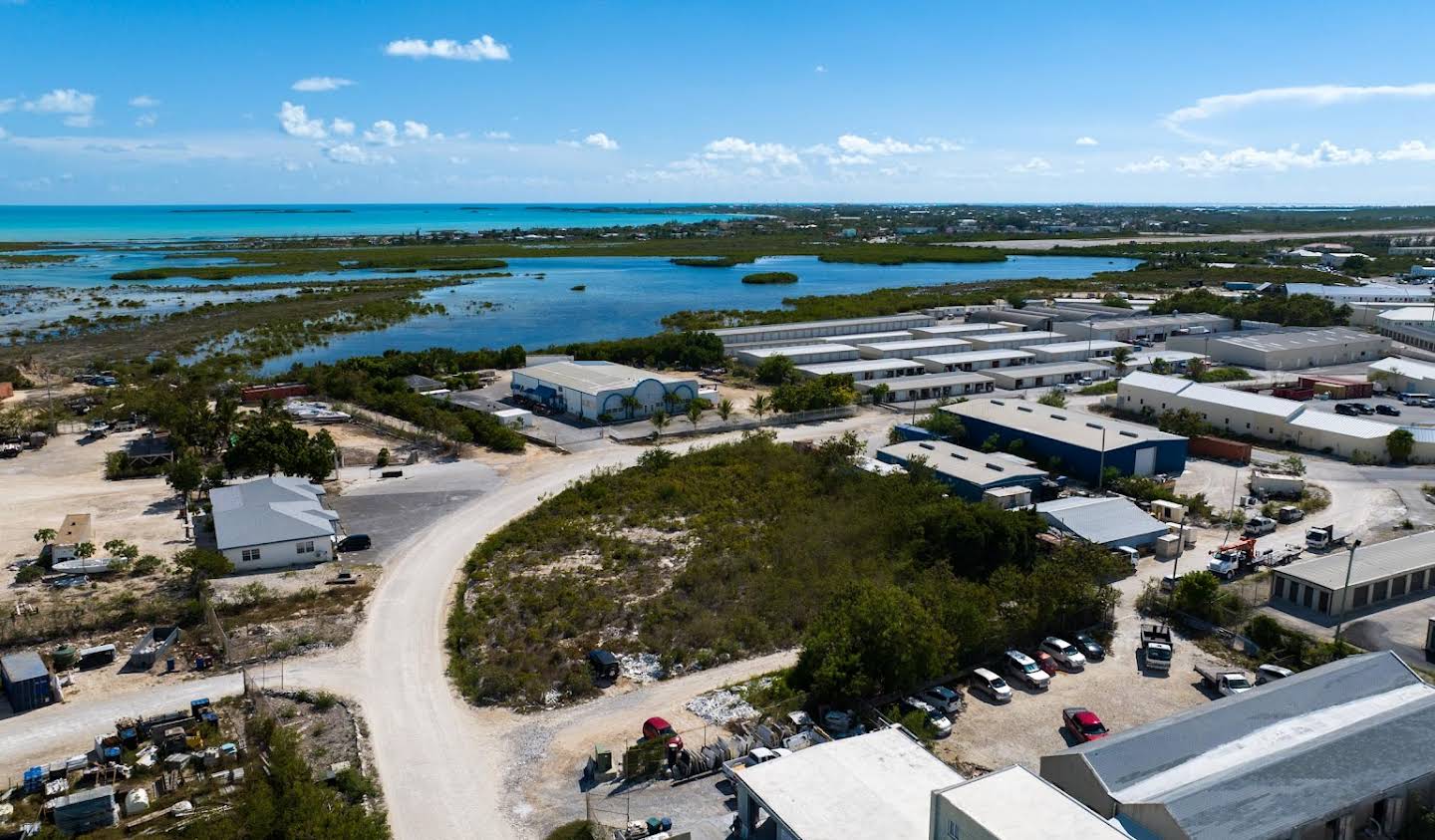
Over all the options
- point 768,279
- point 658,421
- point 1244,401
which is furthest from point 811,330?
point 768,279

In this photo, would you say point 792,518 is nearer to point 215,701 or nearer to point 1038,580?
point 1038,580

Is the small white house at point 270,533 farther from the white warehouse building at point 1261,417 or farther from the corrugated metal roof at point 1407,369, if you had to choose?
the corrugated metal roof at point 1407,369

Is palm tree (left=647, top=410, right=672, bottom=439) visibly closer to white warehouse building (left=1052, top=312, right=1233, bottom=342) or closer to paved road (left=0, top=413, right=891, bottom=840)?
paved road (left=0, top=413, right=891, bottom=840)

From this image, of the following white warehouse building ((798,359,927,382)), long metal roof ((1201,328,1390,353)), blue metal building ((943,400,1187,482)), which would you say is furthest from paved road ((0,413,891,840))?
long metal roof ((1201,328,1390,353))

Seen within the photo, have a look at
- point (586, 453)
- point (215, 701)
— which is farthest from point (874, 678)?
point (586, 453)

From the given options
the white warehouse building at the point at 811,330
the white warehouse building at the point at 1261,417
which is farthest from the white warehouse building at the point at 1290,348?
the white warehouse building at the point at 811,330

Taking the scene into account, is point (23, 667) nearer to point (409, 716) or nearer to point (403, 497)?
point (409, 716)
